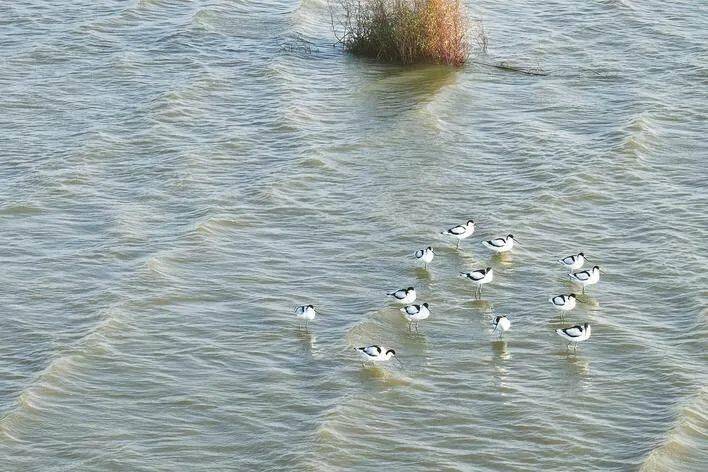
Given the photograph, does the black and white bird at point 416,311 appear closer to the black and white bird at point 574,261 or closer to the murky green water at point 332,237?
the murky green water at point 332,237

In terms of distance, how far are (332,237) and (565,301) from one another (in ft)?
16.5

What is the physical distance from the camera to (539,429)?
17.7 meters

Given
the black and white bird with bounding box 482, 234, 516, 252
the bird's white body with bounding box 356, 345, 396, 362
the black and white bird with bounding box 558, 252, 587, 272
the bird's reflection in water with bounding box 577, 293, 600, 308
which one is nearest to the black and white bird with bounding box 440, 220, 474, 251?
the black and white bird with bounding box 482, 234, 516, 252

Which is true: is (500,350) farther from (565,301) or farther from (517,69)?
(517,69)

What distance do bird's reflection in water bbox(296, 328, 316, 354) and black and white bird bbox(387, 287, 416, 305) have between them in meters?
1.64

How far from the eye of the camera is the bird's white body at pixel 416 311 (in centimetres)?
2023

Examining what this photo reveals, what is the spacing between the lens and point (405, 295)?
20672mm

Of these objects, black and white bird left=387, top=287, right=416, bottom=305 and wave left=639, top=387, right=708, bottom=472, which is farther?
black and white bird left=387, top=287, right=416, bottom=305

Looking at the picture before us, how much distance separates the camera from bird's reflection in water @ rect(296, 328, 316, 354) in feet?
64.6

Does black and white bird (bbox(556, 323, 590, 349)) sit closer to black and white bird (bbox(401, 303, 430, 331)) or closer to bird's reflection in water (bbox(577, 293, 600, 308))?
bird's reflection in water (bbox(577, 293, 600, 308))

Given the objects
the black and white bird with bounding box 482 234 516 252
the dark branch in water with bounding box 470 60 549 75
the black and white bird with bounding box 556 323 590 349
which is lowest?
the black and white bird with bounding box 556 323 590 349

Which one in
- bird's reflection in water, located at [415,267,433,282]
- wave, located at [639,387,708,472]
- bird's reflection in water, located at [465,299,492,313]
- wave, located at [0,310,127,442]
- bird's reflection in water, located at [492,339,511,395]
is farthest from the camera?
bird's reflection in water, located at [415,267,433,282]

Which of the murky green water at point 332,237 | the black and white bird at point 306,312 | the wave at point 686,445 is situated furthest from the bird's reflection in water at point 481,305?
the wave at point 686,445

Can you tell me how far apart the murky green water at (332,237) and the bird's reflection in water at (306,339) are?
0.25 ft
